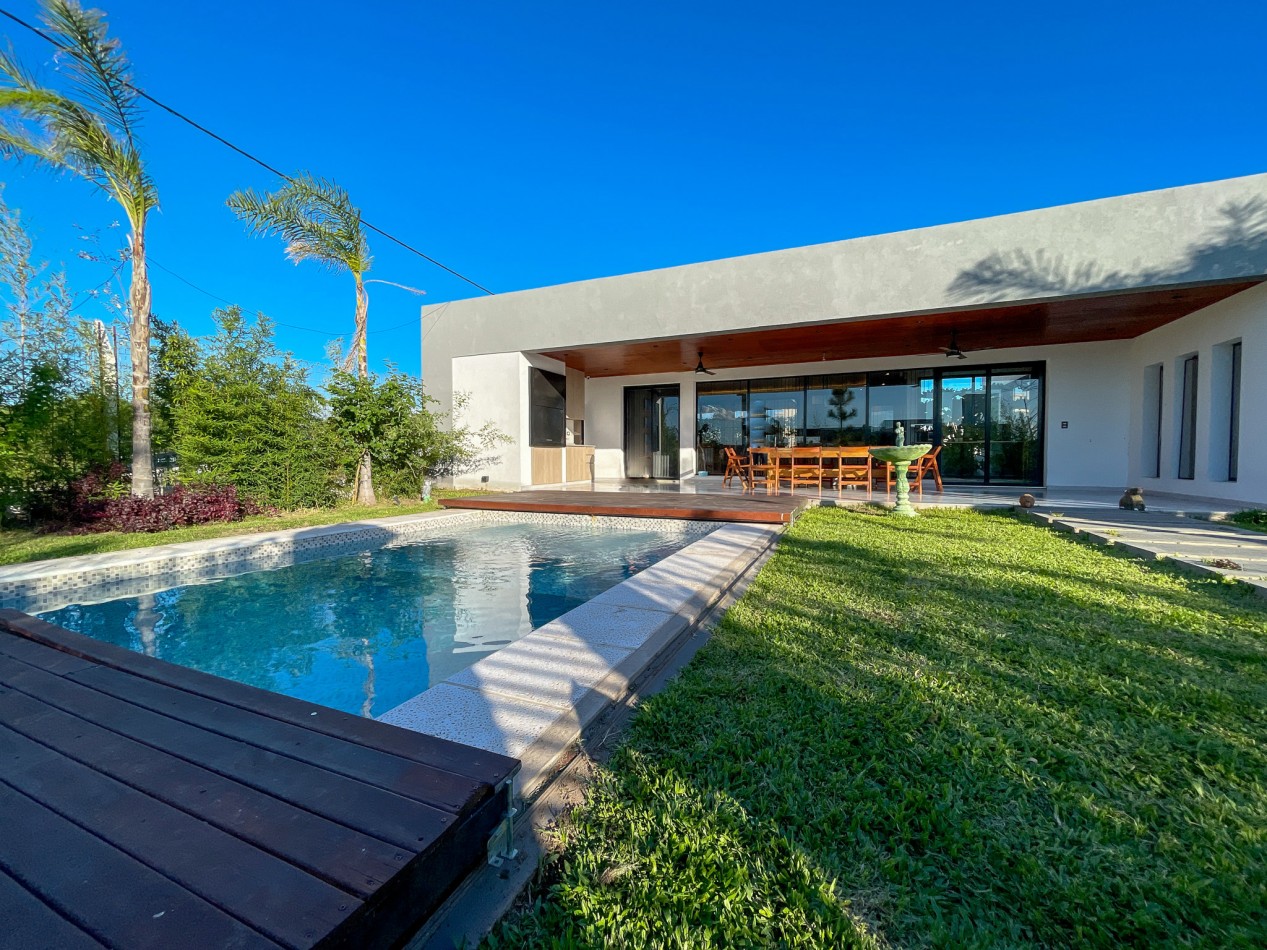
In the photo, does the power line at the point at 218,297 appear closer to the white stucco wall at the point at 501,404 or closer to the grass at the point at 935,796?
the white stucco wall at the point at 501,404

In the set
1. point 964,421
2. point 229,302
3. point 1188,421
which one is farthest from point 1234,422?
point 229,302

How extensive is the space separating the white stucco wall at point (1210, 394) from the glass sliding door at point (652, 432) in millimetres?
8167

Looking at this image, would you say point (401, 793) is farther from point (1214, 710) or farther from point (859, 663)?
point (1214, 710)

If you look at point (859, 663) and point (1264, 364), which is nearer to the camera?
point (859, 663)

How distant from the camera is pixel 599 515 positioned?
7.26 m

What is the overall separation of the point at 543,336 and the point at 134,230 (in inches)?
207

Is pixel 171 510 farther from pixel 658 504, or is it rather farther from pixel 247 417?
pixel 658 504

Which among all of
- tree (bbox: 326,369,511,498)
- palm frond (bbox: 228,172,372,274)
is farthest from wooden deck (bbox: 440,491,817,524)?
palm frond (bbox: 228,172,372,274)

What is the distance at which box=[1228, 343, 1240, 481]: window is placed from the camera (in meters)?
6.74

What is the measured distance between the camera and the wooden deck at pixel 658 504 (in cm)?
643

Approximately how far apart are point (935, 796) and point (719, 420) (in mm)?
10787

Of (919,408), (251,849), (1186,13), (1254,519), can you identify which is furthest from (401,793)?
(1186,13)

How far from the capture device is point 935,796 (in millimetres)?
1424

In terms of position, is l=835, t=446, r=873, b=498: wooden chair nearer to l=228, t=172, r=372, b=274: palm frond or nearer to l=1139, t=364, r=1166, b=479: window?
l=1139, t=364, r=1166, b=479: window
